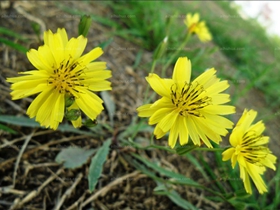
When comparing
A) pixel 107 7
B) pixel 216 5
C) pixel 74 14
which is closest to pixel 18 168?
pixel 74 14

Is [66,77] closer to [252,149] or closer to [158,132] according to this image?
[158,132]

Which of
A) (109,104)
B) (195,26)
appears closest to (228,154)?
(109,104)

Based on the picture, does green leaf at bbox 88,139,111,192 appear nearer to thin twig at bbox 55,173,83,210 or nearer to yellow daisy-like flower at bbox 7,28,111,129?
thin twig at bbox 55,173,83,210

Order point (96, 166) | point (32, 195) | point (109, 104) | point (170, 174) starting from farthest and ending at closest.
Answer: point (109, 104) → point (170, 174) → point (96, 166) → point (32, 195)

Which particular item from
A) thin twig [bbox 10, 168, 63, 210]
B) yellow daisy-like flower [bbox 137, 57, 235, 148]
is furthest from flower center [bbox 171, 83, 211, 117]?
thin twig [bbox 10, 168, 63, 210]

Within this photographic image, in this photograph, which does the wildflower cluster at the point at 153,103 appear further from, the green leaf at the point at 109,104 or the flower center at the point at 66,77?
the green leaf at the point at 109,104

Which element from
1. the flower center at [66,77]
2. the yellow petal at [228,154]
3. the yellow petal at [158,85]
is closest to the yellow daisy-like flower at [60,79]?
the flower center at [66,77]

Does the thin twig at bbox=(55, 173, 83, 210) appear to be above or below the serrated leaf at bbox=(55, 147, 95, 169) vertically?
below
